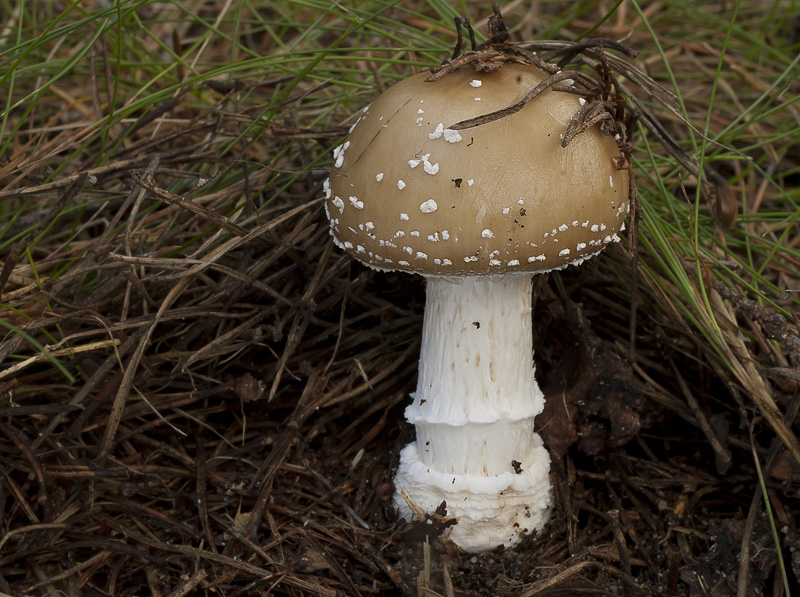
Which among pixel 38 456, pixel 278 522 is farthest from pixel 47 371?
pixel 278 522

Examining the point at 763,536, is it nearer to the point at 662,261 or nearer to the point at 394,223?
the point at 662,261

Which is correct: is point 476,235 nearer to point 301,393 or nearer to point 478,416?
point 478,416

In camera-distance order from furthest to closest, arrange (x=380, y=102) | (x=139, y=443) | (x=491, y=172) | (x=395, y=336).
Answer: (x=395, y=336) < (x=139, y=443) < (x=380, y=102) < (x=491, y=172)

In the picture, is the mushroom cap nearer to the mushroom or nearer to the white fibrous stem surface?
the mushroom

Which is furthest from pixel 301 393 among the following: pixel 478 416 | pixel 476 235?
pixel 476 235

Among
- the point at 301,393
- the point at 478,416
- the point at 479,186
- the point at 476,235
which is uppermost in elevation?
the point at 479,186

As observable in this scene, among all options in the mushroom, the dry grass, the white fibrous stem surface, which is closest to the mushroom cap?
the mushroom

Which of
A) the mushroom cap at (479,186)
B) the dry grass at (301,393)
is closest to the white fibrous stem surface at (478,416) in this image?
the dry grass at (301,393)
